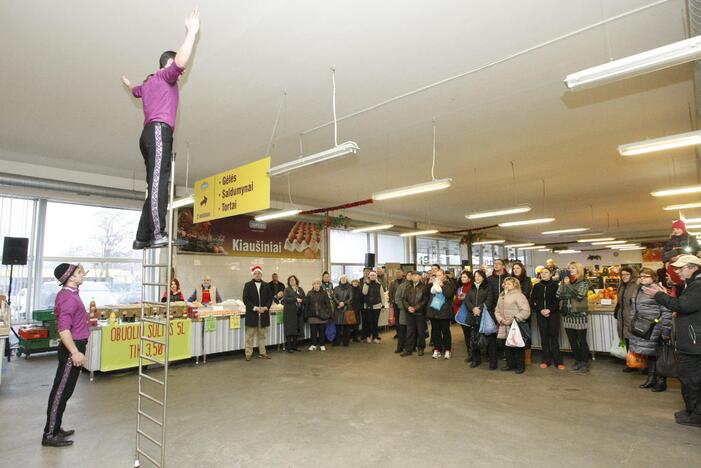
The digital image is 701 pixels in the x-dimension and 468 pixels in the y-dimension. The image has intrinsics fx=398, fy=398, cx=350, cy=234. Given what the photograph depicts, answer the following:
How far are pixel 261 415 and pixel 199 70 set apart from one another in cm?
390

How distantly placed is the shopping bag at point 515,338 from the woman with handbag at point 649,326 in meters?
1.40

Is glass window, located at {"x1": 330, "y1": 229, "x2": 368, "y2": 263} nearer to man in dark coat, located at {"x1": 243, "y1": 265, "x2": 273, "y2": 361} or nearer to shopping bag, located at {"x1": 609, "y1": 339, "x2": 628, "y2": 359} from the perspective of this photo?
man in dark coat, located at {"x1": 243, "y1": 265, "x2": 273, "y2": 361}

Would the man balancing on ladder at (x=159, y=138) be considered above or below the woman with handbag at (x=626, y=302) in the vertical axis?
above

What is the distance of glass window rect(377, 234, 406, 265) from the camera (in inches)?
619

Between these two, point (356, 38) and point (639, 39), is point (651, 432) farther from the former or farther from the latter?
point (356, 38)

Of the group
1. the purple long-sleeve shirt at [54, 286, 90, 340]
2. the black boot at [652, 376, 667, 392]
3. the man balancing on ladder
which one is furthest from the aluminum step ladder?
the black boot at [652, 376, 667, 392]

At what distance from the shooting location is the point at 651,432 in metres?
3.83

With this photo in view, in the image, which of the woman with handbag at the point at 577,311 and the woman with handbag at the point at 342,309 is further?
the woman with handbag at the point at 342,309

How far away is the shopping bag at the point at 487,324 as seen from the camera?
6539mm

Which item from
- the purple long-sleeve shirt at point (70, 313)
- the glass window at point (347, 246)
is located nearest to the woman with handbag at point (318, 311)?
the glass window at point (347, 246)

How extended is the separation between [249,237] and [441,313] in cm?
608

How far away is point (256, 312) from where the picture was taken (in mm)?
7738

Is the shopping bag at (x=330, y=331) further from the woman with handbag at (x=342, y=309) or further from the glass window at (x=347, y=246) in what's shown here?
the glass window at (x=347, y=246)

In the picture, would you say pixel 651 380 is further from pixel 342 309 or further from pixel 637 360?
pixel 342 309
